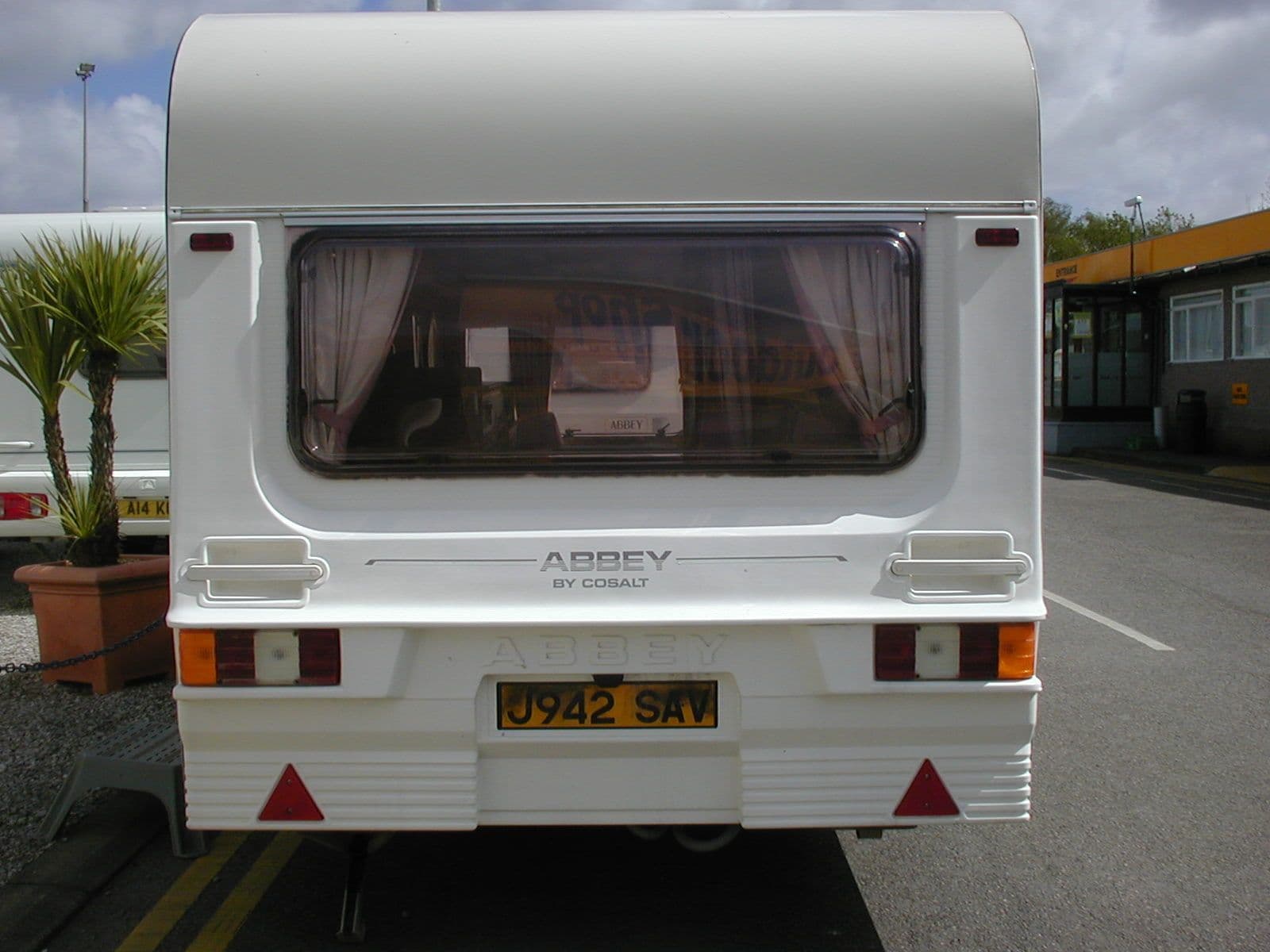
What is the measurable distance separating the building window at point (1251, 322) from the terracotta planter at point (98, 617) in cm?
2133

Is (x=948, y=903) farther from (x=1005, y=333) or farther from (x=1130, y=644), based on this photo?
(x=1130, y=644)

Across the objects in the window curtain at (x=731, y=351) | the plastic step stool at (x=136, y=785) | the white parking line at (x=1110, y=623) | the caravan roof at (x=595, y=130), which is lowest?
the white parking line at (x=1110, y=623)

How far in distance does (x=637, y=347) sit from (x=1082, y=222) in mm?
66953

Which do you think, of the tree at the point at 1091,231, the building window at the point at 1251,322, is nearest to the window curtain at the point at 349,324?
the building window at the point at 1251,322

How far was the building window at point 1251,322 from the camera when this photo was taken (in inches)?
896

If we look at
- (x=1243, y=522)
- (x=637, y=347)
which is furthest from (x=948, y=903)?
(x=1243, y=522)

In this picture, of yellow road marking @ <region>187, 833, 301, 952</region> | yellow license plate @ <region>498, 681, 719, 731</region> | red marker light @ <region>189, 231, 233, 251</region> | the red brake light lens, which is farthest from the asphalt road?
red marker light @ <region>189, 231, 233, 251</region>

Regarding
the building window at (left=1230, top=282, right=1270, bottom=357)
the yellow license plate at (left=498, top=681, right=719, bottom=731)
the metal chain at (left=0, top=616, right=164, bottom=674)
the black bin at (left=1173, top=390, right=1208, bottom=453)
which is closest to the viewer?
the yellow license plate at (left=498, top=681, right=719, bottom=731)

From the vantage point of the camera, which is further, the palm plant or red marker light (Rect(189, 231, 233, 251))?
the palm plant

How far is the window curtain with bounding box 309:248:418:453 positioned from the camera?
352 cm

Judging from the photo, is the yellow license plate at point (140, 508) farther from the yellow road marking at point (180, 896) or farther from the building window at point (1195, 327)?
the building window at point (1195, 327)

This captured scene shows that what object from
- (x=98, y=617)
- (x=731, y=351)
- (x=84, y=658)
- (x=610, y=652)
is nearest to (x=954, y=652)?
(x=610, y=652)

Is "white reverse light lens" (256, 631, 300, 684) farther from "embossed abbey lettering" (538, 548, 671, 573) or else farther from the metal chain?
the metal chain

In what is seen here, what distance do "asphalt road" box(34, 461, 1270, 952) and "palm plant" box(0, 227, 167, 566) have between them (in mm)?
2705
